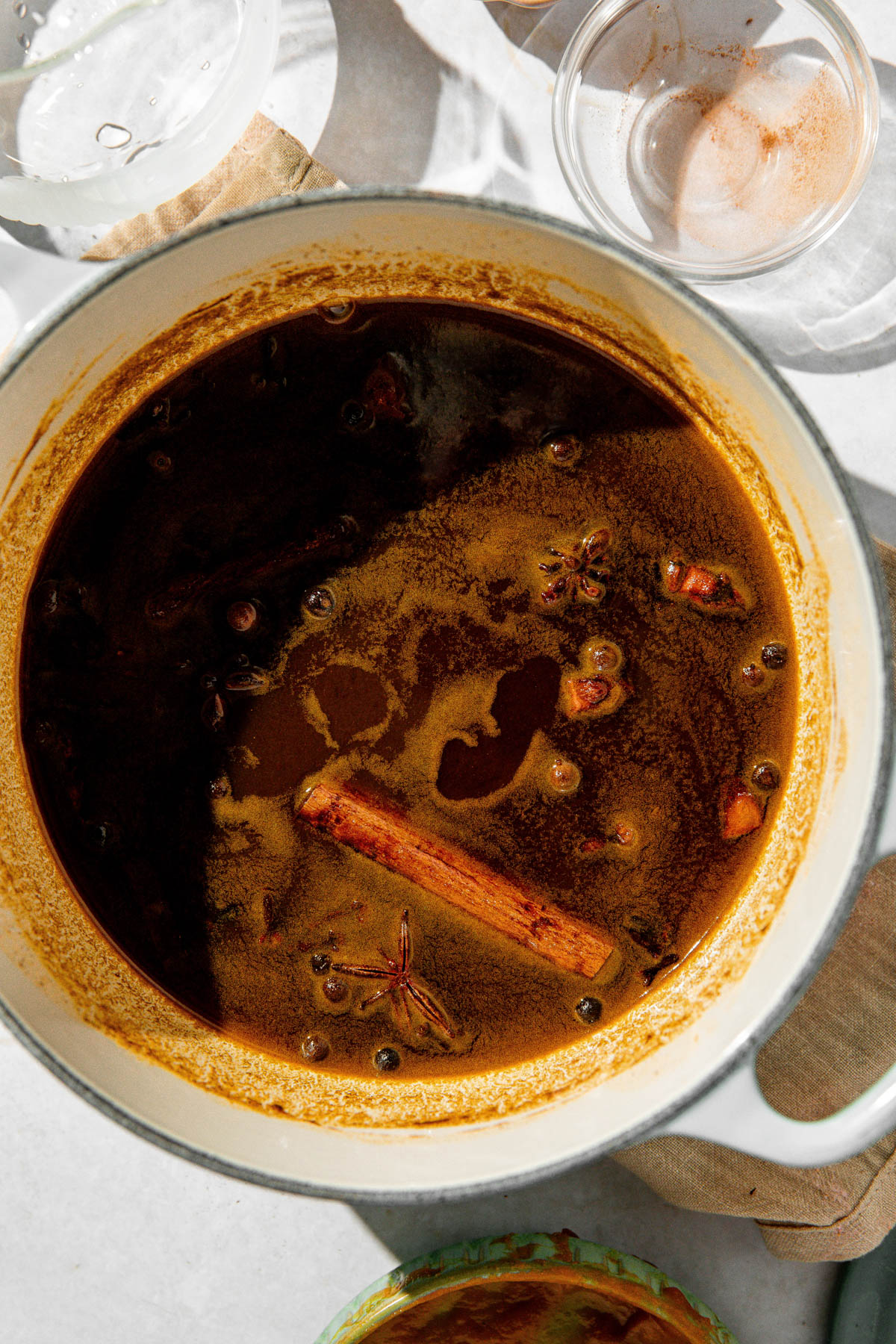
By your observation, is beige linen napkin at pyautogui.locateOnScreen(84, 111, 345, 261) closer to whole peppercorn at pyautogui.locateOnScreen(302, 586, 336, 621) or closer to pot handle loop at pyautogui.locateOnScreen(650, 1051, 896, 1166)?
whole peppercorn at pyautogui.locateOnScreen(302, 586, 336, 621)

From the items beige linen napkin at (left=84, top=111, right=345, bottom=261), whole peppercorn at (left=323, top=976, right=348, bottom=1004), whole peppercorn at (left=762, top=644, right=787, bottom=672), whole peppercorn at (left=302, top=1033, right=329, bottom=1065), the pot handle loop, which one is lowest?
whole peppercorn at (left=302, top=1033, right=329, bottom=1065)

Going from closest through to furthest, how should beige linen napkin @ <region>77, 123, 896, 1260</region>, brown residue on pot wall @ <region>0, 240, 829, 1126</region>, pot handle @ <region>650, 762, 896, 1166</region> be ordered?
pot handle @ <region>650, 762, 896, 1166</region>, brown residue on pot wall @ <region>0, 240, 829, 1126</region>, beige linen napkin @ <region>77, 123, 896, 1260</region>

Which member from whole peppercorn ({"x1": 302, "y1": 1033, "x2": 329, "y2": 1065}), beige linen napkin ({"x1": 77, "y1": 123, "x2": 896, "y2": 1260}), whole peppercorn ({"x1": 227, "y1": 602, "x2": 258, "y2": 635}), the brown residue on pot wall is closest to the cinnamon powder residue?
the brown residue on pot wall

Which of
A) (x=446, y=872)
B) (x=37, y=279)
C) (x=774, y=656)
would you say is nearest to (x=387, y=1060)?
(x=446, y=872)

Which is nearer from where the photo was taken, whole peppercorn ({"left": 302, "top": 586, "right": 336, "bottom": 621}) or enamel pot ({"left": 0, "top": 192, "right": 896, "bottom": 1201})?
enamel pot ({"left": 0, "top": 192, "right": 896, "bottom": 1201})

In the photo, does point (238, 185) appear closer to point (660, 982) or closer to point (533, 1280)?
point (660, 982)

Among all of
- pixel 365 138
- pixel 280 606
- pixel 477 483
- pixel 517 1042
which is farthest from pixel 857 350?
pixel 517 1042
